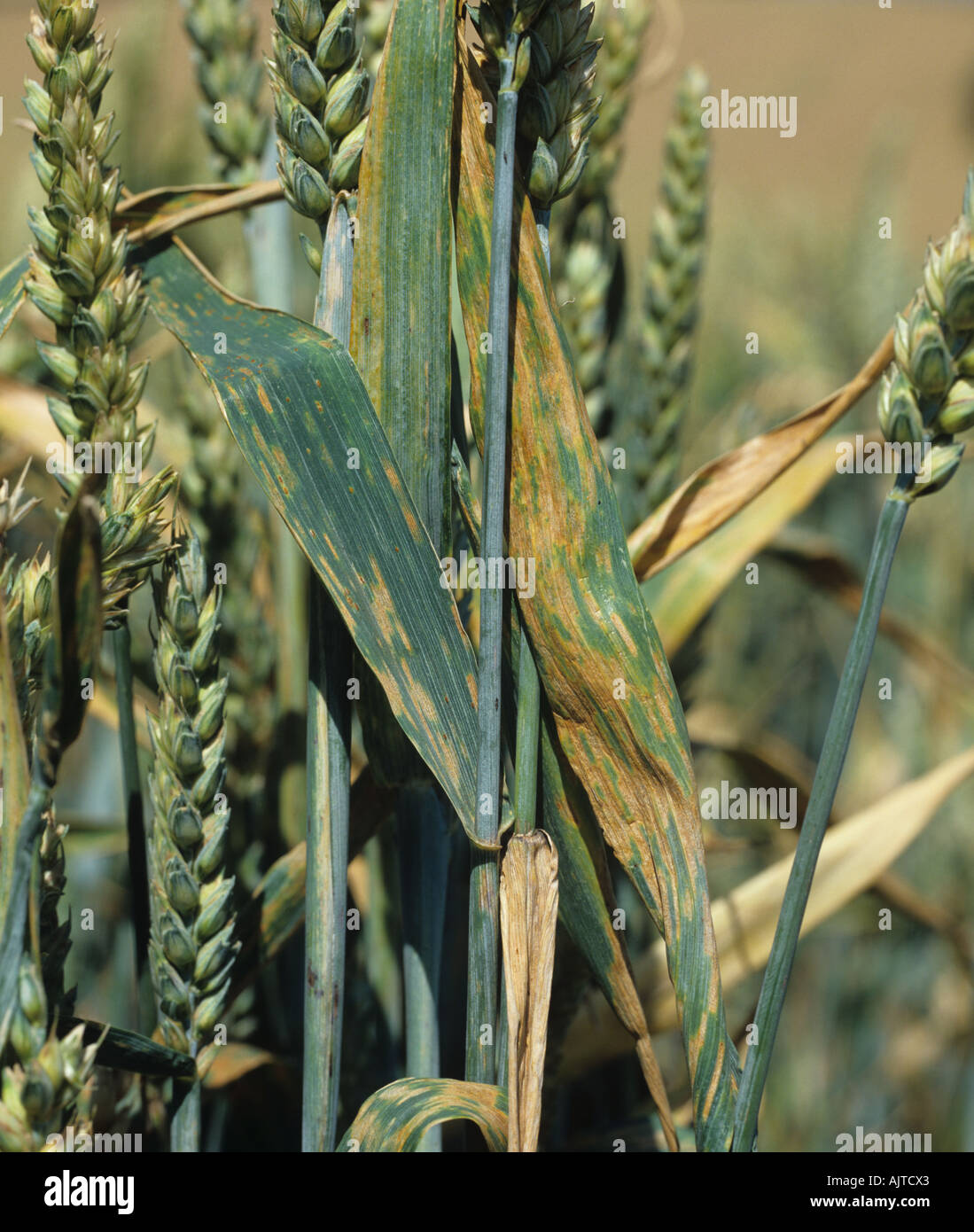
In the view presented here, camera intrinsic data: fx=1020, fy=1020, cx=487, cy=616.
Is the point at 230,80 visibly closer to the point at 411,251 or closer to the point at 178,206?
the point at 178,206

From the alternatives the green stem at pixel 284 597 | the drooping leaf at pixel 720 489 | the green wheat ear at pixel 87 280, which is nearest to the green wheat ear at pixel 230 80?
the green stem at pixel 284 597

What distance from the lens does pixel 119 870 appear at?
115 cm

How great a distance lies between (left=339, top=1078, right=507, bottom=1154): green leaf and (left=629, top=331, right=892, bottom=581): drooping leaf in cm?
35

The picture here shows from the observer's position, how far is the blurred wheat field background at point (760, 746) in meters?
0.81

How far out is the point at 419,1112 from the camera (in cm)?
48

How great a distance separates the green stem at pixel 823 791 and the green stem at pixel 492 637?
5.1 inches

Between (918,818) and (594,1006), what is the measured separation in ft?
0.98

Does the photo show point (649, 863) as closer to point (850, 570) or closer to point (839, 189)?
point (850, 570)

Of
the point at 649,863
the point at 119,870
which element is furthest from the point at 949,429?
the point at 119,870

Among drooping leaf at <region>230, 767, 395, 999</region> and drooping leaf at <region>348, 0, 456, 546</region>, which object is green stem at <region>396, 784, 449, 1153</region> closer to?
drooping leaf at <region>230, 767, 395, 999</region>

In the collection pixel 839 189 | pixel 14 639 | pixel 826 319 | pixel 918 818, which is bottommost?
pixel 918 818

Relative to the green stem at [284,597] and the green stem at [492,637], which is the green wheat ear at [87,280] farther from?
the green stem at [284,597]

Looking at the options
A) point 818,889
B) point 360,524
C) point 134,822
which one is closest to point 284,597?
point 134,822

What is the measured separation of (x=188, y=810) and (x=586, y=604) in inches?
9.2
